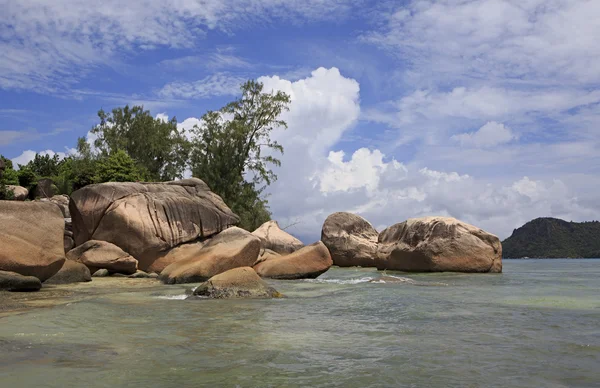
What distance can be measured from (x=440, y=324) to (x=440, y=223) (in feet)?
49.7

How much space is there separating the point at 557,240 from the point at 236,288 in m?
81.7

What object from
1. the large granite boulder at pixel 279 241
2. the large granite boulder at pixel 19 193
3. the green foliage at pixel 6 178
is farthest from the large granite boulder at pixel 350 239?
the large granite boulder at pixel 19 193

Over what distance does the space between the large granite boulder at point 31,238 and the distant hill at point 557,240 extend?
7785 cm

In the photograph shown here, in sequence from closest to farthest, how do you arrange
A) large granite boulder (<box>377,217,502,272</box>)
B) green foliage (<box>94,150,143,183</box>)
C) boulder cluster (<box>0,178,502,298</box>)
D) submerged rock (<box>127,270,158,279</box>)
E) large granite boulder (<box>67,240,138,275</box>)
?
boulder cluster (<box>0,178,502,298</box>) → submerged rock (<box>127,270,158,279</box>) → large granite boulder (<box>67,240,138,275</box>) → large granite boulder (<box>377,217,502,272</box>) → green foliage (<box>94,150,143,183</box>)

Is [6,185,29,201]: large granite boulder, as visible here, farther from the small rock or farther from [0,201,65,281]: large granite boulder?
[0,201,65,281]: large granite boulder

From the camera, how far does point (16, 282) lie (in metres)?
11.8

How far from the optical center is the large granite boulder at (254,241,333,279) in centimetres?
1844

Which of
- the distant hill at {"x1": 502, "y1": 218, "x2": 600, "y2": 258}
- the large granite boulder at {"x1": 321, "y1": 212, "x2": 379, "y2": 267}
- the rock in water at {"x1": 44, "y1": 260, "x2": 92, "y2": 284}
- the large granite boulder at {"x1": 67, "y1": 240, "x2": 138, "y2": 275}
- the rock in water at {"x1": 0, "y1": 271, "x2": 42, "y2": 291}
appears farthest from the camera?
the distant hill at {"x1": 502, "y1": 218, "x2": 600, "y2": 258}

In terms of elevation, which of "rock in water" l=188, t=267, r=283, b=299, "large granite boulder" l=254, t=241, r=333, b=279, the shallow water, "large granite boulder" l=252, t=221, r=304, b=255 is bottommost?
the shallow water

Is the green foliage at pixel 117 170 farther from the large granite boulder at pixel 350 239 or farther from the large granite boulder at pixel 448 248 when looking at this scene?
the large granite boulder at pixel 448 248

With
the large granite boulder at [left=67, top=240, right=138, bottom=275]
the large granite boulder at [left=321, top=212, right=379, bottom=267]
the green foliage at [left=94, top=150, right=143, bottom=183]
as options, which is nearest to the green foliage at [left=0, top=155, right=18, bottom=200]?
the green foliage at [left=94, top=150, right=143, bottom=183]

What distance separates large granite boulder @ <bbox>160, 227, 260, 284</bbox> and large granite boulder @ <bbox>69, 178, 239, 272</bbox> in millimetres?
2130

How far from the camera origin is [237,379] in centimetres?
466

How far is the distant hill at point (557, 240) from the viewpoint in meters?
80.9
